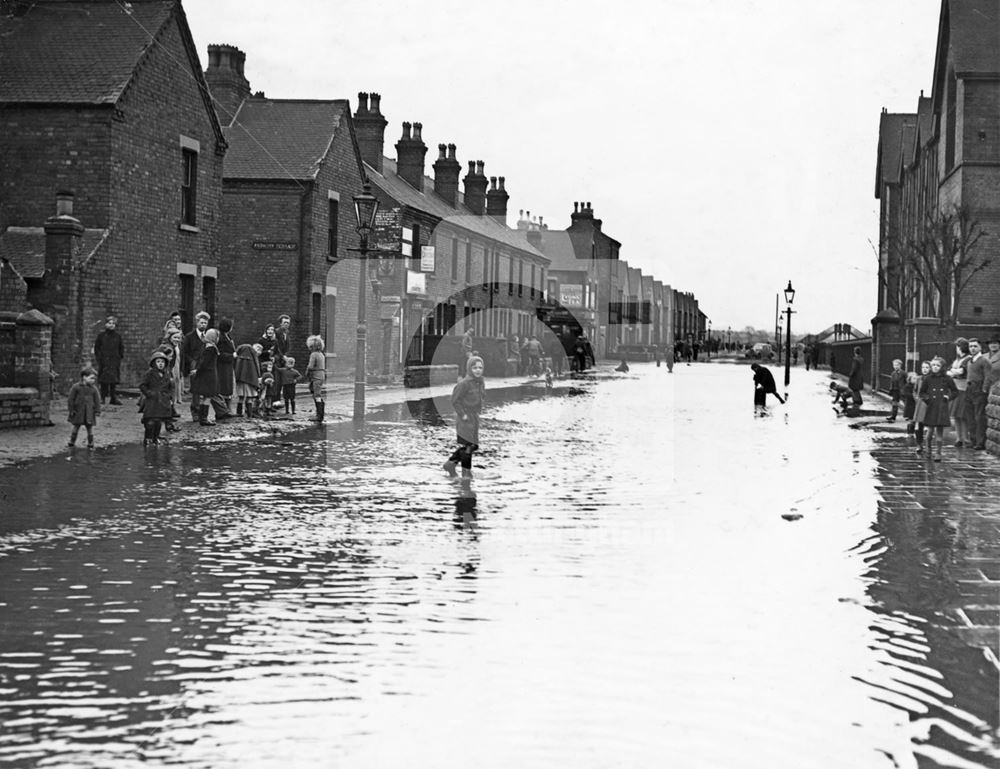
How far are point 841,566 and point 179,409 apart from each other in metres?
16.3

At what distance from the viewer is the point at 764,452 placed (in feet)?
55.7

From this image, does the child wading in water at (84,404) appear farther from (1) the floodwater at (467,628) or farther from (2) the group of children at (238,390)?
(1) the floodwater at (467,628)

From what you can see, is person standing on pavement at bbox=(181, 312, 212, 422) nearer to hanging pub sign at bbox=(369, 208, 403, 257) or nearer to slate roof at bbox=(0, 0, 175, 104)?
slate roof at bbox=(0, 0, 175, 104)

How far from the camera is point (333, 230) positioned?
36.8 m

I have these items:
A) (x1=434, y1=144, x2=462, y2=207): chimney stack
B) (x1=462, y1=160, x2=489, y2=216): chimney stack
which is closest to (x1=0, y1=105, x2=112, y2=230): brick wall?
(x1=434, y1=144, x2=462, y2=207): chimney stack

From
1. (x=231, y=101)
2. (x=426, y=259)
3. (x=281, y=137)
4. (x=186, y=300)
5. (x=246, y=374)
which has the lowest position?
(x=246, y=374)

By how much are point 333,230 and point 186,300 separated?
8.84 metres

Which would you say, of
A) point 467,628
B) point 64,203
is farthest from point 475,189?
point 467,628

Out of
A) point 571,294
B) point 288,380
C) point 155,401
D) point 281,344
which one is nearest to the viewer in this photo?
point 155,401

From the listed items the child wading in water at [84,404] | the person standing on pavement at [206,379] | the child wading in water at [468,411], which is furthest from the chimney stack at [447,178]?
the child wading in water at [468,411]

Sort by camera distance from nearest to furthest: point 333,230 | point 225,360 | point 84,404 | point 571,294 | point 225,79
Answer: point 84,404
point 225,360
point 225,79
point 333,230
point 571,294

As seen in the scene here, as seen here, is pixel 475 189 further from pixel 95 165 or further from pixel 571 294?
pixel 95 165

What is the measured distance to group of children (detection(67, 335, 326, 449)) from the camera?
15328 mm

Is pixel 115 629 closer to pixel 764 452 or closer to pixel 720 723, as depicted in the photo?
pixel 720 723
